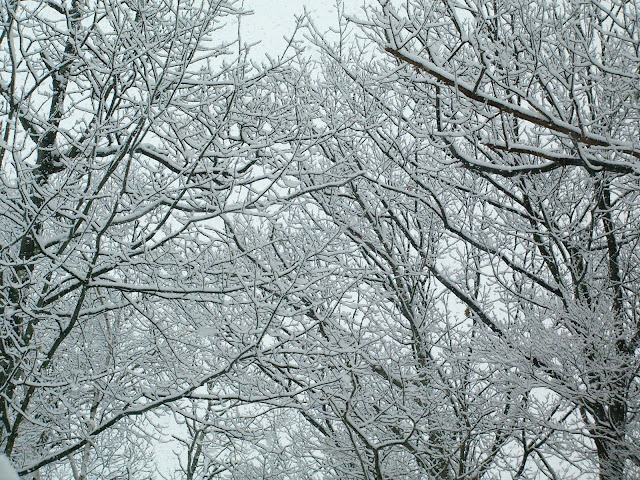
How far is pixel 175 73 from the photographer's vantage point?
13.8 ft

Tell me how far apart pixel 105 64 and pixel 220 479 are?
8.06m

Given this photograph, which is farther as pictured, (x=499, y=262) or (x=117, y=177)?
(x=499, y=262)

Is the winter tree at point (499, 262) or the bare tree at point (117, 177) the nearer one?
the bare tree at point (117, 177)

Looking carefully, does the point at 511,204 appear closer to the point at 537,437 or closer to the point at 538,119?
the point at 537,437

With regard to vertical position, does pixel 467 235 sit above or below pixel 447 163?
above

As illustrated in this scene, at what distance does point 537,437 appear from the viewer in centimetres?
636

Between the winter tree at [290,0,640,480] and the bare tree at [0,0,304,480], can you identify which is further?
the winter tree at [290,0,640,480]

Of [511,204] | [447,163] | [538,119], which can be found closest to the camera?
[538,119]

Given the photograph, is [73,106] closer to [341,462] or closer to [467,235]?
[467,235]

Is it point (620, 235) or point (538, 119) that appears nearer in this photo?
point (538, 119)

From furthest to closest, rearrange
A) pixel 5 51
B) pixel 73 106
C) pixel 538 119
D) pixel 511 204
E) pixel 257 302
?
1. pixel 511 204
2. pixel 5 51
3. pixel 257 302
4. pixel 73 106
5. pixel 538 119

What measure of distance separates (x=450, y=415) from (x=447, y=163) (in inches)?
127

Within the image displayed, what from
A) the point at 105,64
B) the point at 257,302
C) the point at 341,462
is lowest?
the point at 341,462

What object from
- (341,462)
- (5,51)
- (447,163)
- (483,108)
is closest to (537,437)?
(341,462)
